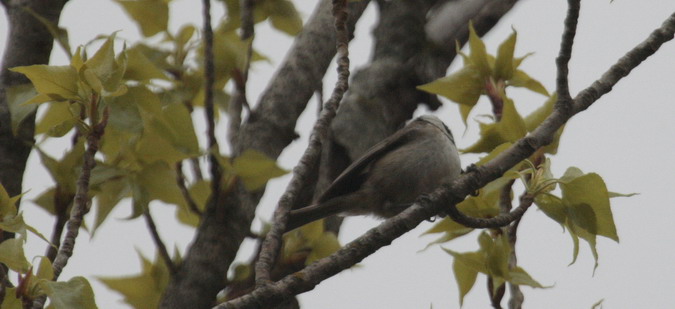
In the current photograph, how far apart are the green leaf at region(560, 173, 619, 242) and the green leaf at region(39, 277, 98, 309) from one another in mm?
1264

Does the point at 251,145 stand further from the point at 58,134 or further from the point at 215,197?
the point at 58,134

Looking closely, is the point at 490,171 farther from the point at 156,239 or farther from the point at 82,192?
the point at 82,192

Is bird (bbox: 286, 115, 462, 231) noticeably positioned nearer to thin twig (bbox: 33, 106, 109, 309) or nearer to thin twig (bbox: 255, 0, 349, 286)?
thin twig (bbox: 255, 0, 349, 286)

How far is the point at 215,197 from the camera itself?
2.44m

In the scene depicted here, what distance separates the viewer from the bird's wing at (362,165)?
10.6ft

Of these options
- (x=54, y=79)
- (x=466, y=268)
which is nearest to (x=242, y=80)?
(x=54, y=79)

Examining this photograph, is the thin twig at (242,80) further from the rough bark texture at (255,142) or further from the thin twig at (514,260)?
the thin twig at (514,260)

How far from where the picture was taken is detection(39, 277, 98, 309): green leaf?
1762 millimetres

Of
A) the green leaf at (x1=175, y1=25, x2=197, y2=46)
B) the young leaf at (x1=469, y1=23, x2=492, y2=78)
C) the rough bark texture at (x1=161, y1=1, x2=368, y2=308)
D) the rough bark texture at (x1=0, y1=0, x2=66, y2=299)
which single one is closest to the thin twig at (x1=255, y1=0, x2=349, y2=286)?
the rough bark texture at (x1=161, y1=1, x2=368, y2=308)

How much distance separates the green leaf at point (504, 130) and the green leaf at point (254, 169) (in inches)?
24.1

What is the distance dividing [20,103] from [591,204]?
5.21ft

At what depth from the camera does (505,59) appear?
2582 millimetres

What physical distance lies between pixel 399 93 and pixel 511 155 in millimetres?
1173

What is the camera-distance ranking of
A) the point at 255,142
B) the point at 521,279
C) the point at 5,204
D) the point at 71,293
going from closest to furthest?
the point at 71,293 < the point at 5,204 < the point at 521,279 < the point at 255,142
